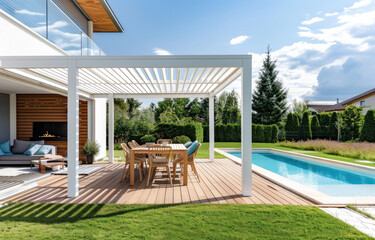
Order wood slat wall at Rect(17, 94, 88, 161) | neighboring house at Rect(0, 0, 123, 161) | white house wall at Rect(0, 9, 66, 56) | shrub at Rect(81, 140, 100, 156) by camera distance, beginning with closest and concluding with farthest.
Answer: white house wall at Rect(0, 9, 66, 56) → neighboring house at Rect(0, 0, 123, 161) → shrub at Rect(81, 140, 100, 156) → wood slat wall at Rect(17, 94, 88, 161)

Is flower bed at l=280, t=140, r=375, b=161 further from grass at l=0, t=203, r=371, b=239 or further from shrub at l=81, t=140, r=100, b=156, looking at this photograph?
shrub at l=81, t=140, r=100, b=156

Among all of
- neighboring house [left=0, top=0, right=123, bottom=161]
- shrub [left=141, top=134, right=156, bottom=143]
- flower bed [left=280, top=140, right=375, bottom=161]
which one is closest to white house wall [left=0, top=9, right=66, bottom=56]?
neighboring house [left=0, top=0, right=123, bottom=161]

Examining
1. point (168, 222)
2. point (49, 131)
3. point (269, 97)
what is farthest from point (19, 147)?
point (269, 97)

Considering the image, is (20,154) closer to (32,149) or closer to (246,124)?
(32,149)

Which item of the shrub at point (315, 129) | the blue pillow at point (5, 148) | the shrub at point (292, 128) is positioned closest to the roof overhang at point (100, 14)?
the blue pillow at point (5, 148)

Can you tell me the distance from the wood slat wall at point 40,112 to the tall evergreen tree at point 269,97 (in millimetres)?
16889

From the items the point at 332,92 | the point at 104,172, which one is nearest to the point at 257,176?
the point at 104,172

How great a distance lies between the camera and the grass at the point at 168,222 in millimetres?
2881

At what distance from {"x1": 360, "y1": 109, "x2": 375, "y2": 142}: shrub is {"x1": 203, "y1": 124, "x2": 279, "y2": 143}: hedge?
5411 mm

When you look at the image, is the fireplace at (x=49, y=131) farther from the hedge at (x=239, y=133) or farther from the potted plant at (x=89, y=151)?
the hedge at (x=239, y=133)

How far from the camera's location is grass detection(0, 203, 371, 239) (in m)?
2.88

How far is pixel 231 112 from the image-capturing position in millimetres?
25859

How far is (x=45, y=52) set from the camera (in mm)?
6082

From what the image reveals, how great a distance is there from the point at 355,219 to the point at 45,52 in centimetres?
759
